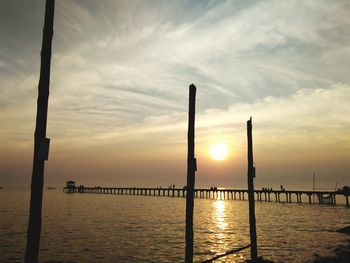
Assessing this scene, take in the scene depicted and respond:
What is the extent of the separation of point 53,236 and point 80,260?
936 cm

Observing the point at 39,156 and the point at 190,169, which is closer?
the point at 39,156

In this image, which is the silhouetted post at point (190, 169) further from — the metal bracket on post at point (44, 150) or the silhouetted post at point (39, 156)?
the metal bracket on post at point (44, 150)

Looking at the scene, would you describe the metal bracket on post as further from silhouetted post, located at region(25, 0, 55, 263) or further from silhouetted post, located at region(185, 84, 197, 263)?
silhouetted post, located at region(185, 84, 197, 263)

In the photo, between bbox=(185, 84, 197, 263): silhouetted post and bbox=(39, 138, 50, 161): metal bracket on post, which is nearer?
bbox=(39, 138, 50, 161): metal bracket on post

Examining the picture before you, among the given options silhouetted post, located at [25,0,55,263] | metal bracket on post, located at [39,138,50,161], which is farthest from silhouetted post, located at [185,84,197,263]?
metal bracket on post, located at [39,138,50,161]

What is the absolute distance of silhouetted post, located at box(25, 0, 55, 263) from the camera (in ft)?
18.9

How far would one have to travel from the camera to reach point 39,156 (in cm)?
578

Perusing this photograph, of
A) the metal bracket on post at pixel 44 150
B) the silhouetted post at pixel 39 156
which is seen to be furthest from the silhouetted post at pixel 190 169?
the metal bracket on post at pixel 44 150

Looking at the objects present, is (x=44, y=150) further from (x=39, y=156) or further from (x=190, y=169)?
(x=190, y=169)

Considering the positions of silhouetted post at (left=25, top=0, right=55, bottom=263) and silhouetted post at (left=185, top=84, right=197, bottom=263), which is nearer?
silhouetted post at (left=25, top=0, right=55, bottom=263)

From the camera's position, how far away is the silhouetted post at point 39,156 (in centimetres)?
577

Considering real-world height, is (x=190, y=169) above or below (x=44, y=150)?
below

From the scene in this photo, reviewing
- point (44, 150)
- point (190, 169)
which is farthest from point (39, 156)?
point (190, 169)

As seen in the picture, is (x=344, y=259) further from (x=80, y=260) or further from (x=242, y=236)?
(x=80, y=260)
